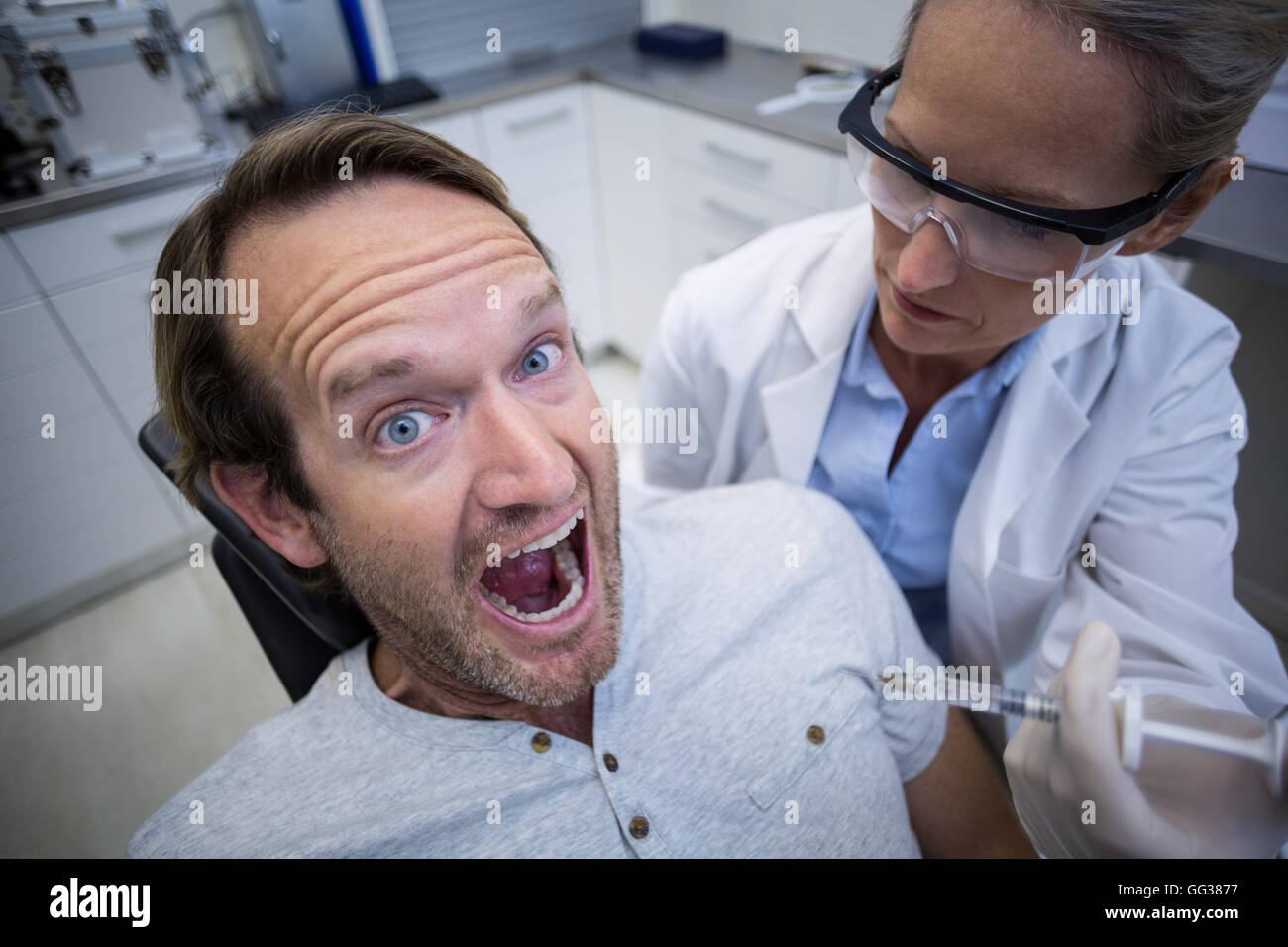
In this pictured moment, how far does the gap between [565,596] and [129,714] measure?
0.81 m

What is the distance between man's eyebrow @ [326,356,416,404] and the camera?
2.03ft

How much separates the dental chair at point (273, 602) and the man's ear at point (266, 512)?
1.9 inches

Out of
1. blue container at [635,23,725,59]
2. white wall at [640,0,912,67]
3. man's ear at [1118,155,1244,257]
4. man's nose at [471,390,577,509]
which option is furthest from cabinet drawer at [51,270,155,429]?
white wall at [640,0,912,67]

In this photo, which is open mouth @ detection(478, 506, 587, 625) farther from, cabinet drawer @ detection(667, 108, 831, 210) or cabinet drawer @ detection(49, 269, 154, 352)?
cabinet drawer @ detection(667, 108, 831, 210)

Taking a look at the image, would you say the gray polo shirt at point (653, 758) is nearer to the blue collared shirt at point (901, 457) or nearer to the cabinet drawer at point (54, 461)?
the blue collared shirt at point (901, 457)

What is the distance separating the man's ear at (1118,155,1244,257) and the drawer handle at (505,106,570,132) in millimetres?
1455

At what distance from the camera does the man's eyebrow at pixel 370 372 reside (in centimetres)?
62

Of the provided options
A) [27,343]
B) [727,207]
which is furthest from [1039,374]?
[27,343]

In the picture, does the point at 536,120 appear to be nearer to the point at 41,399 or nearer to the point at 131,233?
the point at 131,233

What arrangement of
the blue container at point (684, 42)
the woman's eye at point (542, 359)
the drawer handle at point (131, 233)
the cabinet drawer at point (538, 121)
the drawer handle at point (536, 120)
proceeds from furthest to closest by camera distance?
the blue container at point (684, 42) → the drawer handle at point (536, 120) → the cabinet drawer at point (538, 121) → the drawer handle at point (131, 233) → the woman's eye at point (542, 359)

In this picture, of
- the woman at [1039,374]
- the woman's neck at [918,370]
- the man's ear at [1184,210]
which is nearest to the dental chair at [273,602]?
the woman at [1039,374]

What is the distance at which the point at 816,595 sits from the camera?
951 mm

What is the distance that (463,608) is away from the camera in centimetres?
72

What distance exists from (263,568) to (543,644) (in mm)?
381
